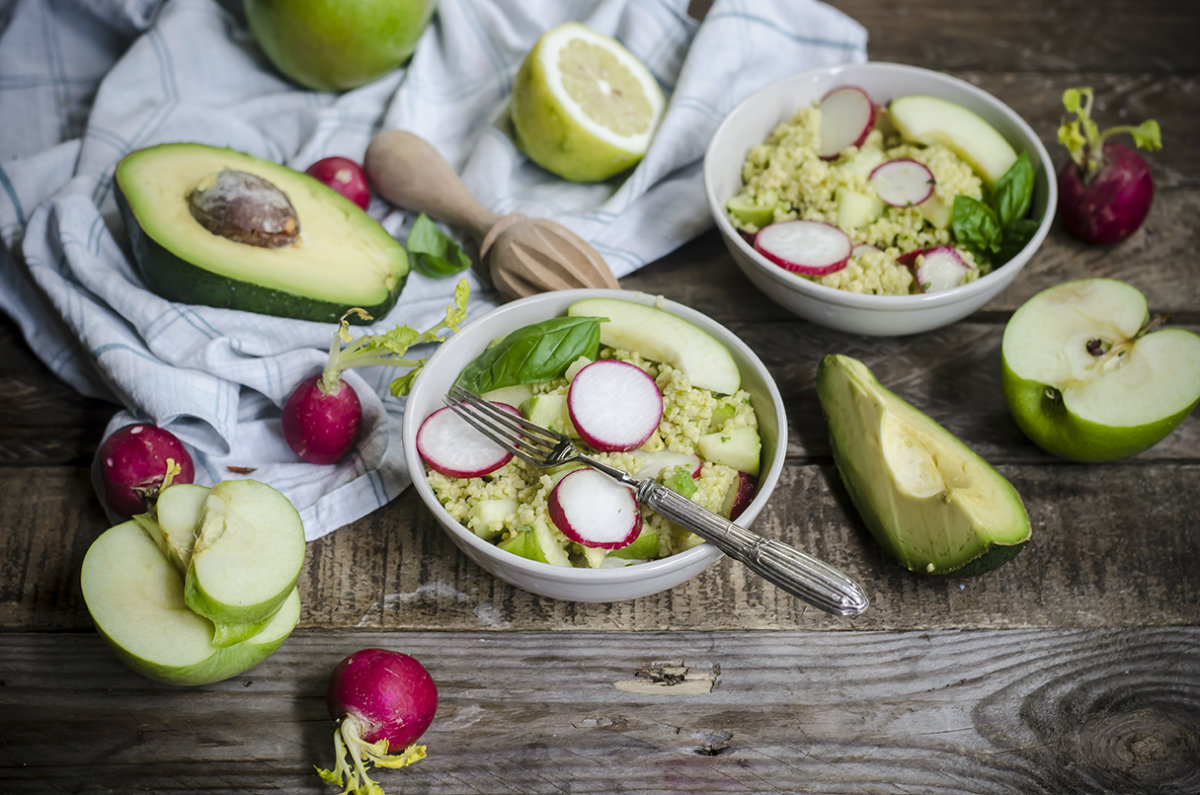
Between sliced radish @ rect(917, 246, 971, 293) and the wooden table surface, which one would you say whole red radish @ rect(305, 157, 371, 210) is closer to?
the wooden table surface

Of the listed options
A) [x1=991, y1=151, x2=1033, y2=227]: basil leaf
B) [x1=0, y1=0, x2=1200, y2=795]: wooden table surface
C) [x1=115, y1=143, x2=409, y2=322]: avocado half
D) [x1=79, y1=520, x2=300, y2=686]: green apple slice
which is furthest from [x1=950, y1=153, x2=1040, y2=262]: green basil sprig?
[x1=79, y1=520, x2=300, y2=686]: green apple slice

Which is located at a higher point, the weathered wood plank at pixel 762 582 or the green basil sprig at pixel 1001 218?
the green basil sprig at pixel 1001 218

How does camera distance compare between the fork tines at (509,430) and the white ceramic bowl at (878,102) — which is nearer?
the fork tines at (509,430)

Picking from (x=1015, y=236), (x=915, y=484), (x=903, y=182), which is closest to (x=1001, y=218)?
(x=1015, y=236)

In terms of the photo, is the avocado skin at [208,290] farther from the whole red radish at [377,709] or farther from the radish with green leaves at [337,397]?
the whole red radish at [377,709]

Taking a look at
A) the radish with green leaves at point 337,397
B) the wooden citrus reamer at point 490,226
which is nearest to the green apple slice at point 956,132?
the wooden citrus reamer at point 490,226

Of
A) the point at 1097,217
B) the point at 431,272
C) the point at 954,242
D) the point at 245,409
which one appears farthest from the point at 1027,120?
the point at 245,409

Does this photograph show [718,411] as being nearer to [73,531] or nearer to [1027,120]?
[73,531]
